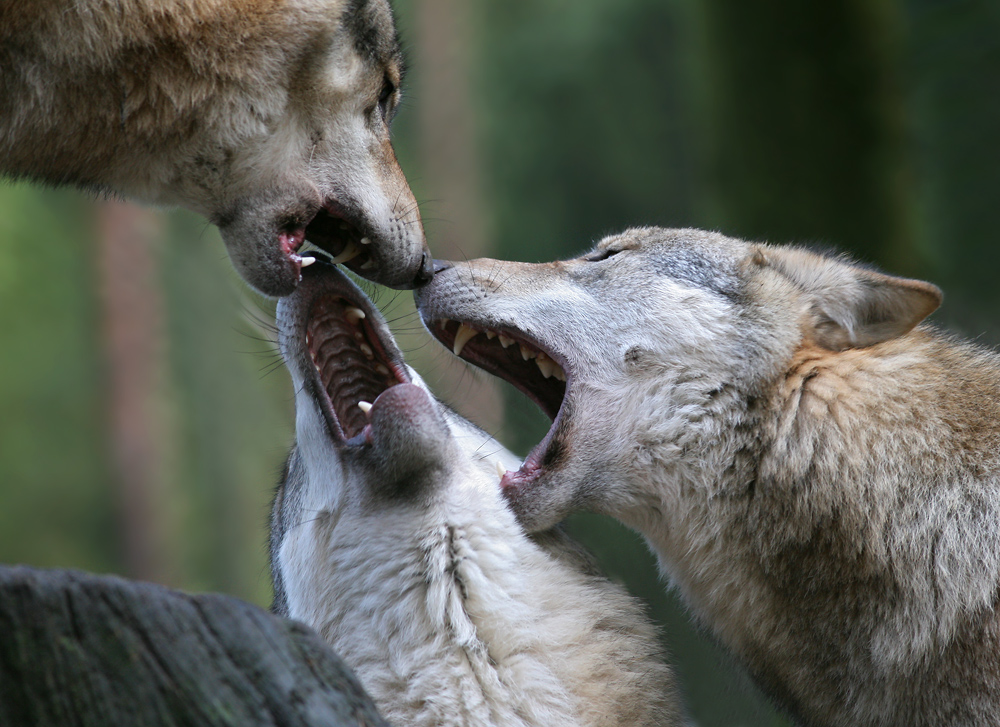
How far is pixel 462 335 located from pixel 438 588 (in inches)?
38.9

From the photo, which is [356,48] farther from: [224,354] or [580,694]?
[224,354]

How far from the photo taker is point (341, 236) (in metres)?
3.52

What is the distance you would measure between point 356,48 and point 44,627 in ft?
7.56

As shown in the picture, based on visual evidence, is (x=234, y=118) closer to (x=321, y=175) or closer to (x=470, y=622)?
(x=321, y=175)

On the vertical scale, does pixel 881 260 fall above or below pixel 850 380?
above

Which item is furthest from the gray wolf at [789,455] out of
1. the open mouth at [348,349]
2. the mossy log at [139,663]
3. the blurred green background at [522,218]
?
the mossy log at [139,663]

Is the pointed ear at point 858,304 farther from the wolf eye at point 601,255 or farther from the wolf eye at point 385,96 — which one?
the wolf eye at point 385,96

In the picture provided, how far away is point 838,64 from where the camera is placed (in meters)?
7.02

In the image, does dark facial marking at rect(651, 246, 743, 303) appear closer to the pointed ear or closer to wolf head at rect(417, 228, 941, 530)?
wolf head at rect(417, 228, 941, 530)

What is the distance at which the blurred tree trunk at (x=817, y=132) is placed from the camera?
693 centimetres

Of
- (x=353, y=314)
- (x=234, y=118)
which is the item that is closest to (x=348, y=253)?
(x=353, y=314)

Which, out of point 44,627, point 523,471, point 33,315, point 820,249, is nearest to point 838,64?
point 820,249

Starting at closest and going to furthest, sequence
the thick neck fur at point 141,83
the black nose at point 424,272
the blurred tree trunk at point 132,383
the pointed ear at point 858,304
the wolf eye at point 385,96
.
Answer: the thick neck fur at point 141,83 < the pointed ear at point 858,304 < the black nose at point 424,272 < the wolf eye at point 385,96 < the blurred tree trunk at point 132,383

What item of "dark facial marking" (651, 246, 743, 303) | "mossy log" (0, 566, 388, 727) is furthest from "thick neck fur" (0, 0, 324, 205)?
"mossy log" (0, 566, 388, 727)
